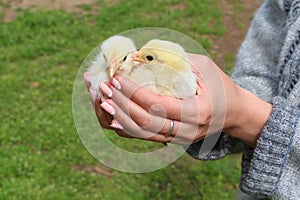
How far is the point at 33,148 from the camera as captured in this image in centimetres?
307

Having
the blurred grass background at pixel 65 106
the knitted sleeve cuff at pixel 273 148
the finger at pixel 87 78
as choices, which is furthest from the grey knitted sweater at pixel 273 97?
the blurred grass background at pixel 65 106

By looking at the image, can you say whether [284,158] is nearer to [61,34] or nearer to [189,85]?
[189,85]

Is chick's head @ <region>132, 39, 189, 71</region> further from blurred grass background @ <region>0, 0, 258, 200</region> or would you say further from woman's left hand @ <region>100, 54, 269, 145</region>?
blurred grass background @ <region>0, 0, 258, 200</region>

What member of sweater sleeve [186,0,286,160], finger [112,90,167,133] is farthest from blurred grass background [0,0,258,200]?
finger [112,90,167,133]

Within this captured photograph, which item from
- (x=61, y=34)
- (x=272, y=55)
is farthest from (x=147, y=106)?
(x=61, y=34)

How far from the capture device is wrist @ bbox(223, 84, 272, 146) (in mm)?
1081

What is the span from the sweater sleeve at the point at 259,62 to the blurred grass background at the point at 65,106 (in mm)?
1172

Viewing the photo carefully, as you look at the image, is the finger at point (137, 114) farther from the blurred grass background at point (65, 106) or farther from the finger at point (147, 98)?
the blurred grass background at point (65, 106)

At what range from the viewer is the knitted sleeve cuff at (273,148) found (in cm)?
109

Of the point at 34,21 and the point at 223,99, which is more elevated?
the point at 223,99

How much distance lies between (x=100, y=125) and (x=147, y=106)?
0.16 m

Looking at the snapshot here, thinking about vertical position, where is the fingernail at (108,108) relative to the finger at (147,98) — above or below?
below

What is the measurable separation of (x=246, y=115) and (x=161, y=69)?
1.04ft

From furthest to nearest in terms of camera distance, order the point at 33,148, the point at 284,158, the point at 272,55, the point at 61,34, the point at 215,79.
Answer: the point at 61,34, the point at 33,148, the point at 272,55, the point at 284,158, the point at 215,79
